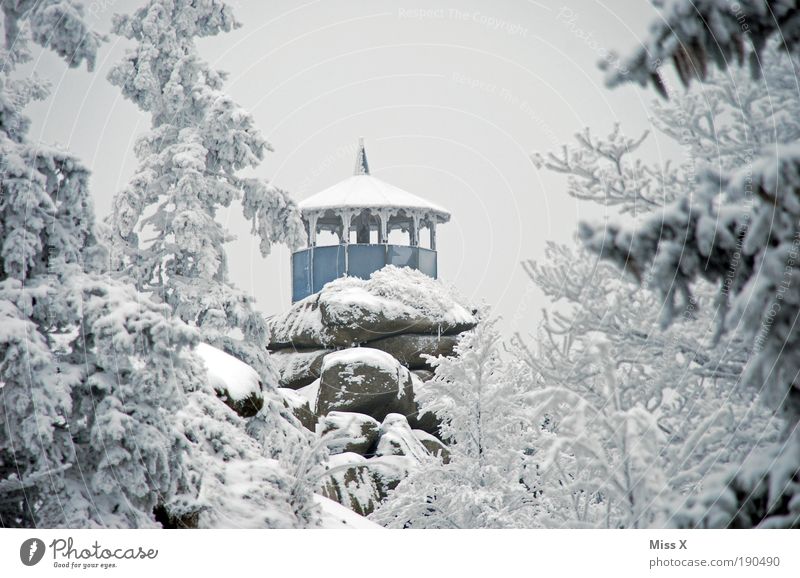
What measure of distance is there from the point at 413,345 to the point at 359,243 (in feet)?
7.86

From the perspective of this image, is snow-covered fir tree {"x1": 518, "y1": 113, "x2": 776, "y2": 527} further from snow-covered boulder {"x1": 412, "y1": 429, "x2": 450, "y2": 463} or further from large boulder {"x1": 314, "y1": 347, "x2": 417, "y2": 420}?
large boulder {"x1": 314, "y1": 347, "x2": 417, "y2": 420}

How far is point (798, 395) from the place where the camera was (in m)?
4.38

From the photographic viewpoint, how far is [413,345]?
16.7 metres

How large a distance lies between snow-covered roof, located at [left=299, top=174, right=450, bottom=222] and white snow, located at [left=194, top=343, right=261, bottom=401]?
20.9ft

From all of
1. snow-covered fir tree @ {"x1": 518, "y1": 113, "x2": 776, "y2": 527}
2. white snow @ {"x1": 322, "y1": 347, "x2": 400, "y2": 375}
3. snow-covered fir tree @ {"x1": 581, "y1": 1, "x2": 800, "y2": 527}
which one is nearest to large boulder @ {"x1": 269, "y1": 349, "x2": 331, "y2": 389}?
white snow @ {"x1": 322, "y1": 347, "x2": 400, "y2": 375}

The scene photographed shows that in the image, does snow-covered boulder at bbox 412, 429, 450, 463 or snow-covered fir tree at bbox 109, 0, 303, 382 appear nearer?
snow-covered fir tree at bbox 109, 0, 303, 382

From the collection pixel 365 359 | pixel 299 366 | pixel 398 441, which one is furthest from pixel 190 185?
pixel 299 366

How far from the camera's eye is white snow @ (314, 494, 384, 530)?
29.0 feet

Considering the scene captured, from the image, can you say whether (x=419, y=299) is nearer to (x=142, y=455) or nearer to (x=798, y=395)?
(x=142, y=455)

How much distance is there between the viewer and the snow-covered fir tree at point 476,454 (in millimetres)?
11203

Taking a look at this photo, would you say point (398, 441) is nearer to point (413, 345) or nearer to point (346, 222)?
point (413, 345)
